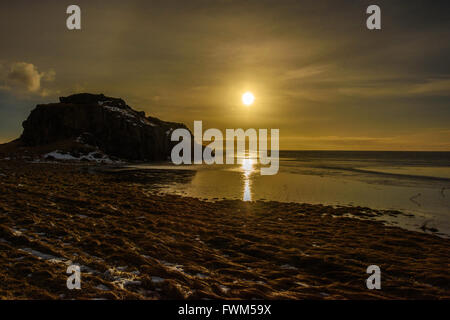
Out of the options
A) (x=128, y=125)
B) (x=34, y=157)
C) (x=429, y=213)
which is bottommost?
(x=429, y=213)

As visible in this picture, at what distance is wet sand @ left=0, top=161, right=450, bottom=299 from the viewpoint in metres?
6.50

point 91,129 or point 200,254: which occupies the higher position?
point 91,129

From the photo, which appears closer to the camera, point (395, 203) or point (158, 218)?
point (158, 218)

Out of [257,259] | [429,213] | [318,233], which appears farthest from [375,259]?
[429,213]

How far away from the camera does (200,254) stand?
361 inches

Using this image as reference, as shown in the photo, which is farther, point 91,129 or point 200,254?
point 91,129

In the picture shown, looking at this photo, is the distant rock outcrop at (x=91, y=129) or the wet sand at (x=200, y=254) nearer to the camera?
the wet sand at (x=200, y=254)

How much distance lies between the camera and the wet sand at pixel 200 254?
650cm

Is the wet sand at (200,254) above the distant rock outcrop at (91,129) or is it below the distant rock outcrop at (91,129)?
below

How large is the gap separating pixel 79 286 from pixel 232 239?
6589mm

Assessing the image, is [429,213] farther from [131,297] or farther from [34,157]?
[34,157]

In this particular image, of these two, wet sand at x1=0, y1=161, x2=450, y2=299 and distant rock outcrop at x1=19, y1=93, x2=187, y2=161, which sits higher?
distant rock outcrop at x1=19, y1=93, x2=187, y2=161

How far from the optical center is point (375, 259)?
9.48 m

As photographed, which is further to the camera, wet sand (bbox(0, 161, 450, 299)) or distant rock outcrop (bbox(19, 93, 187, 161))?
distant rock outcrop (bbox(19, 93, 187, 161))
